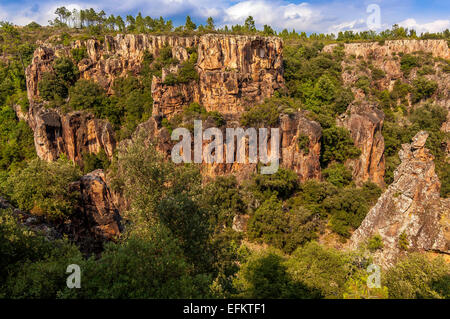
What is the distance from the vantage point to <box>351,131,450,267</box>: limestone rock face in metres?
16.7

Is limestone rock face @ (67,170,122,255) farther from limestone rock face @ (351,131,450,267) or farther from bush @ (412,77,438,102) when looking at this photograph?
bush @ (412,77,438,102)

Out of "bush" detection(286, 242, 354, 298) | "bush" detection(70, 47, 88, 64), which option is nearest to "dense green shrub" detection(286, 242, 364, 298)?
"bush" detection(286, 242, 354, 298)

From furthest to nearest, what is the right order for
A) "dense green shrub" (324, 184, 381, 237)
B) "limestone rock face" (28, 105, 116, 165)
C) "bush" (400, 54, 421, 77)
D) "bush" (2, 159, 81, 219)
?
"bush" (400, 54, 421, 77) < "limestone rock face" (28, 105, 116, 165) < "dense green shrub" (324, 184, 381, 237) < "bush" (2, 159, 81, 219)

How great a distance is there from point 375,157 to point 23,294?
131ft

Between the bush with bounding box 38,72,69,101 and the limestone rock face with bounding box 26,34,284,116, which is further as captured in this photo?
the bush with bounding box 38,72,69,101

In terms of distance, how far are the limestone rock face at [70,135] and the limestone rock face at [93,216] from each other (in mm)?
24265

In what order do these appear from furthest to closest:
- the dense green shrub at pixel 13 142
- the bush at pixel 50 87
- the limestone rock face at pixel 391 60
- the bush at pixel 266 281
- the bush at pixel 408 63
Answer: the bush at pixel 408 63 < the limestone rock face at pixel 391 60 < the dense green shrub at pixel 13 142 < the bush at pixel 50 87 < the bush at pixel 266 281

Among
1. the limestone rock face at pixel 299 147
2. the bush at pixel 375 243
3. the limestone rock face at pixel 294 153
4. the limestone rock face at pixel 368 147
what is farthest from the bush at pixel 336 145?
the bush at pixel 375 243

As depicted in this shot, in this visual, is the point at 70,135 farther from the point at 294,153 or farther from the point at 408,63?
the point at 408,63

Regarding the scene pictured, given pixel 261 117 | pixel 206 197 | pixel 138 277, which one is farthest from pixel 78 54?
pixel 138 277

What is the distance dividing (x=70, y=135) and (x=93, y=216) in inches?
1090

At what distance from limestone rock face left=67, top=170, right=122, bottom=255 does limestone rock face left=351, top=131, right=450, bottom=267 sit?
17.4 metres

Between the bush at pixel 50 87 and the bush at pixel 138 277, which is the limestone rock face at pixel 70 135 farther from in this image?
the bush at pixel 138 277

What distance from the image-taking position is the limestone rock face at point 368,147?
3600 centimetres
